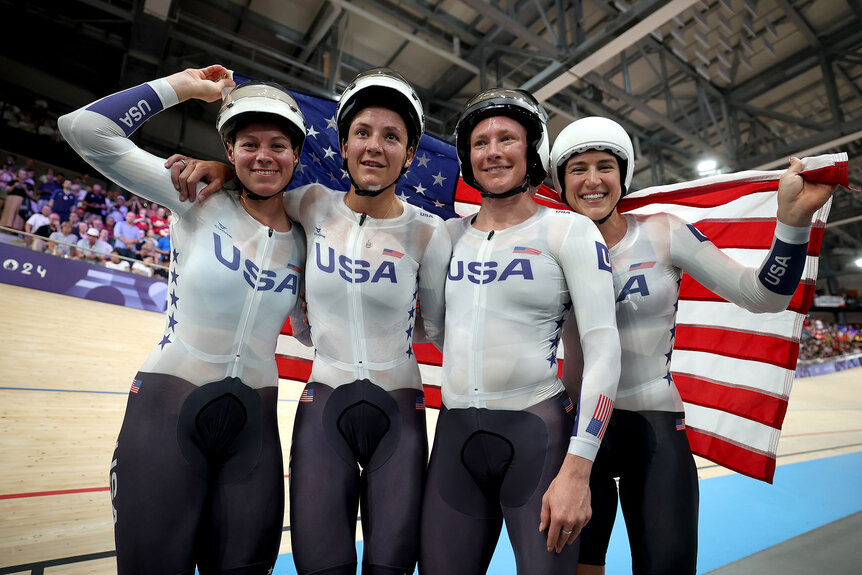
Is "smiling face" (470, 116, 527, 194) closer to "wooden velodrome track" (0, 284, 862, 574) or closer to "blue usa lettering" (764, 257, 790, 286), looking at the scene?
"blue usa lettering" (764, 257, 790, 286)

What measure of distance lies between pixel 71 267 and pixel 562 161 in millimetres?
11012

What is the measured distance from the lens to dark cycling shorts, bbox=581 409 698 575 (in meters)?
1.96

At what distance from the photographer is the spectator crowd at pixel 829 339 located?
24.9m

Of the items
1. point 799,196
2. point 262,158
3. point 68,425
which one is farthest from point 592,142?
point 68,425

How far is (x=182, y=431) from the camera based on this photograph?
1778mm

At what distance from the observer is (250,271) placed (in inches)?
78.4

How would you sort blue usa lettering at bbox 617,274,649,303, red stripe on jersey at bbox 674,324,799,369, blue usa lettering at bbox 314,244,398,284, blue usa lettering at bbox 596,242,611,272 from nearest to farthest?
1. blue usa lettering at bbox 596,242,611,272
2. blue usa lettering at bbox 314,244,398,284
3. blue usa lettering at bbox 617,274,649,303
4. red stripe on jersey at bbox 674,324,799,369

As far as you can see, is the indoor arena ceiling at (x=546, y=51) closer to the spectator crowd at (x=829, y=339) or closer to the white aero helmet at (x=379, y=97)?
the white aero helmet at (x=379, y=97)

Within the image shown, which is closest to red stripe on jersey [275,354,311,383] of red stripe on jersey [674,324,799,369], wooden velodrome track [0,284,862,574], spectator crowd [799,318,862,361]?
wooden velodrome track [0,284,862,574]

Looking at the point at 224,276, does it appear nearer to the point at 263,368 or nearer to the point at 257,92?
the point at 263,368

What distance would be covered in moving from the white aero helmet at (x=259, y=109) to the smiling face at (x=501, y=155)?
839 millimetres

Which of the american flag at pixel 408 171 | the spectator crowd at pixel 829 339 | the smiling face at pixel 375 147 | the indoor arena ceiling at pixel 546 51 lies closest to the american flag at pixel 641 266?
the smiling face at pixel 375 147

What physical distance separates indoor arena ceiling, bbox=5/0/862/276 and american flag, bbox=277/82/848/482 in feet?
18.2

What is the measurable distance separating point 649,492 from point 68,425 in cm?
532
